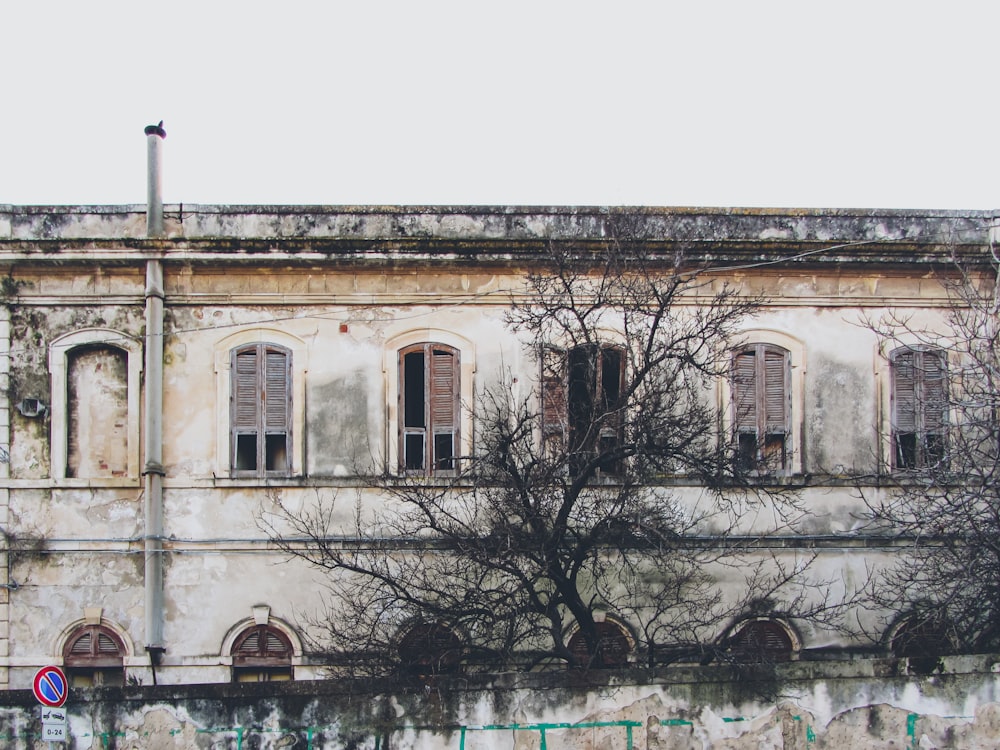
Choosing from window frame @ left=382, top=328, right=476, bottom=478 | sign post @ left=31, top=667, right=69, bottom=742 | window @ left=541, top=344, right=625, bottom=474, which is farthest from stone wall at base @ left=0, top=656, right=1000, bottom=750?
window frame @ left=382, top=328, right=476, bottom=478

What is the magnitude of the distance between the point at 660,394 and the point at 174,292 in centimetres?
623

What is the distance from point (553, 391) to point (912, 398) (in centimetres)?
467

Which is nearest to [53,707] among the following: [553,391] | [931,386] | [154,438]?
[154,438]

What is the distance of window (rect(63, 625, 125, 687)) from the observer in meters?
13.5

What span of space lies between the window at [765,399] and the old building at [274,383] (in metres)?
0.03

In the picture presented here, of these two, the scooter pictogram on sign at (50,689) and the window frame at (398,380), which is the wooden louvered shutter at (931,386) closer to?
the window frame at (398,380)

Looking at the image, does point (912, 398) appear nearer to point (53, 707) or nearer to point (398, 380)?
point (398, 380)

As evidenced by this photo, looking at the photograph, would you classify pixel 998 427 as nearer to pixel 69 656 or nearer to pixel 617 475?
pixel 617 475

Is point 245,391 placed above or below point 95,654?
above

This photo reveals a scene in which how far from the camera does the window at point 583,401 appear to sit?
11453 mm

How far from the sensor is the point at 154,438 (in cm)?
1362

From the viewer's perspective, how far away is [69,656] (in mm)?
13539

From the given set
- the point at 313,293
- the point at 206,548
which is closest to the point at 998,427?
the point at 313,293

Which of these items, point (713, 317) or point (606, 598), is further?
point (606, 598)
